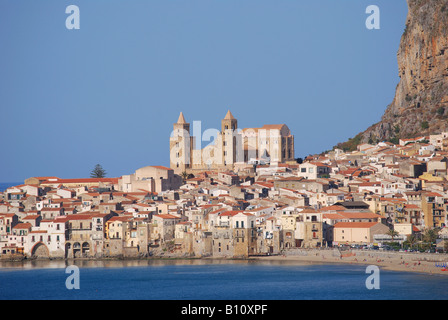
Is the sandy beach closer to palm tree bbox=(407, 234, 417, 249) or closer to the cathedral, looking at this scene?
palm tree bbox=(407, 234, 417, 249)

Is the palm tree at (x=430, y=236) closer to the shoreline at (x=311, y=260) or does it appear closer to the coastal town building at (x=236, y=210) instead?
the coastal town building at (x=236, y=210)

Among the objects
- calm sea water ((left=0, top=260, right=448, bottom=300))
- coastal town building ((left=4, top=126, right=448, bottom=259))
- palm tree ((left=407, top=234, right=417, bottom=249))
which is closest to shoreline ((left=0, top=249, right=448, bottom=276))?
coastal town building ((left=4, top=126, right=448, bottom=259))

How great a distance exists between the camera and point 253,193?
89625mm

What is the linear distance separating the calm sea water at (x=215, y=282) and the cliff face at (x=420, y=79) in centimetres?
4655

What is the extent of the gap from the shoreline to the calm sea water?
2.73 feet

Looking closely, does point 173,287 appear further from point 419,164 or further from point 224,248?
point 419,164

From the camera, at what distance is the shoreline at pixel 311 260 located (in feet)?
221

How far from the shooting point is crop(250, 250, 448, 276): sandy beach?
66.8 m

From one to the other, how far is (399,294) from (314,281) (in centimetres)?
723

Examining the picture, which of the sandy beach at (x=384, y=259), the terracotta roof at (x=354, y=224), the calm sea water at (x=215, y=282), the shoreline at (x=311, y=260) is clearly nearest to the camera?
the calm sea water at (x=215, y=282)

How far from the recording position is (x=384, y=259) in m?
69.6

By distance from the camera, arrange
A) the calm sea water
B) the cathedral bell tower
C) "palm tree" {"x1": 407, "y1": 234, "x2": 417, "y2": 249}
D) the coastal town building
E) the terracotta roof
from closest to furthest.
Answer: the calm sea water, "palm tree" {"x1": 407, "y1": 234, "x2": 417, "y2": 249}, the terracotta roof, the coastal town building, the cathedral bell tower

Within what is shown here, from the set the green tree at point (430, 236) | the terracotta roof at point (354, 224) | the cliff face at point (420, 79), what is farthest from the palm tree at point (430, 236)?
the cliff face at point (420, 79)

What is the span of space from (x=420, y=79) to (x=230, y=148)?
22.7 m
